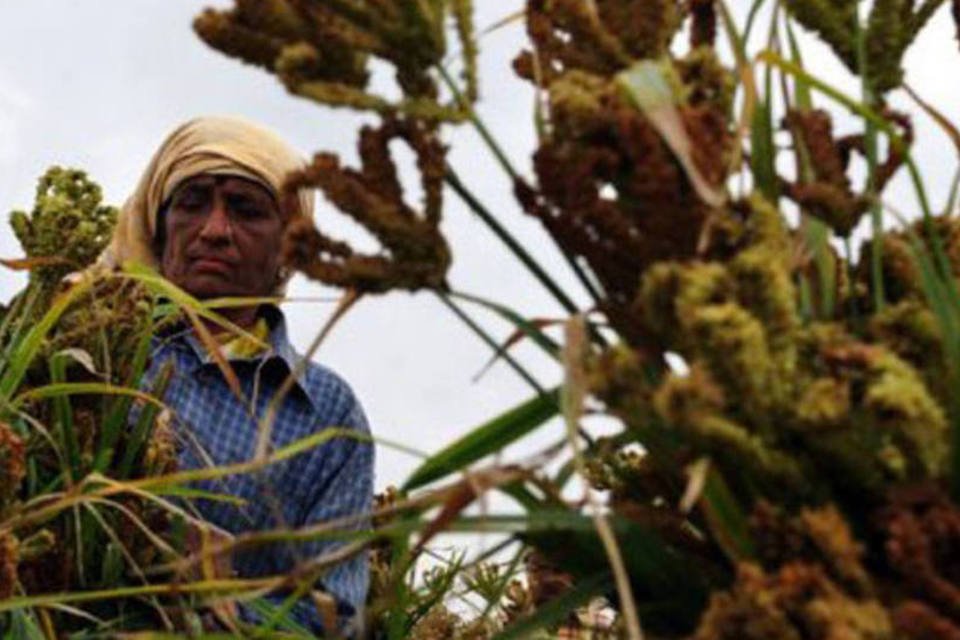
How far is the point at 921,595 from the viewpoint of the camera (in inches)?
36.5

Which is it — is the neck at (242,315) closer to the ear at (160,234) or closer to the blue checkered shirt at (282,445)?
the blue checkered shirt at (282,445)

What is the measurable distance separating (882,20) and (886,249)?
150 millimetres

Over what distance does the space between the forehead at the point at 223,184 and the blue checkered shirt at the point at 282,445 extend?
0.79 ft

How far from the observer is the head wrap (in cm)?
373

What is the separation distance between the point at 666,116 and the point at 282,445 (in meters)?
2.46

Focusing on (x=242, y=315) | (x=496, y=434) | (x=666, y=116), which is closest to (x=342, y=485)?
(x=242, y=315)

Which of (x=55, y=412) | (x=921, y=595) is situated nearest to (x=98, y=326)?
(x=55, y=412)

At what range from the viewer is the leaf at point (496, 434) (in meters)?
1.18

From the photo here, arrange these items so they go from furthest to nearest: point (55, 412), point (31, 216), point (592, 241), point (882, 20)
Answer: point (31, 216)
point (55, 412)
point (882, 20)
point (592, 241)

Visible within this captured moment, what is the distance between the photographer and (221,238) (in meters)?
3.63

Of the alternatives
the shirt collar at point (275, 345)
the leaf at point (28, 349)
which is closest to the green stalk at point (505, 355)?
the leaf at point (28, 349)

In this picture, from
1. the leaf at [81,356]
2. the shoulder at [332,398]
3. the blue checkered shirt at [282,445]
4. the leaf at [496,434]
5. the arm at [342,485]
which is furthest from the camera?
the shoulder at [332,398]

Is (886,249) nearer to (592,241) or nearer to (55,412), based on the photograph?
(592,241)

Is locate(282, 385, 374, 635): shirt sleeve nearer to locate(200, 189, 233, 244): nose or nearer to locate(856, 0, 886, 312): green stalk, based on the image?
locate(200, 189, 233, 244): nose
